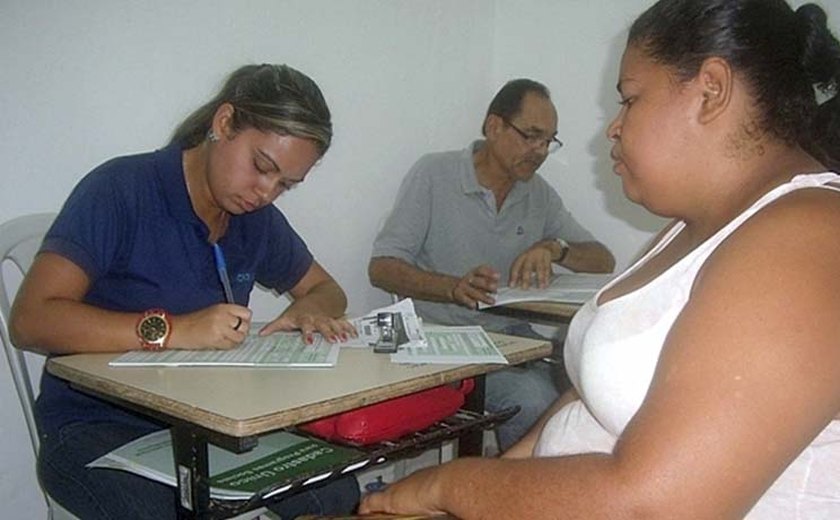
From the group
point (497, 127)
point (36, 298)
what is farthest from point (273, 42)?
point (36, 298)

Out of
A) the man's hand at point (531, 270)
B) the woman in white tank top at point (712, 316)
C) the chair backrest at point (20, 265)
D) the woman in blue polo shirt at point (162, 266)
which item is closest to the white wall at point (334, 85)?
the chair backrest at point (20, 265)

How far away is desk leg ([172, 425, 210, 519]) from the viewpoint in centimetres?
104

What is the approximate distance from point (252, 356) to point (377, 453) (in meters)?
0.28

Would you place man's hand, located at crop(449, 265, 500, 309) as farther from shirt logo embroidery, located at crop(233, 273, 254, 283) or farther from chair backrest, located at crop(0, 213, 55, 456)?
chair backrest, located at crop(0, 213, 55, 456)

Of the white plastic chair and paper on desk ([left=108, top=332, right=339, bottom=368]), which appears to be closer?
paper on desk ([left=108, top=332, right=339, bottom=368])

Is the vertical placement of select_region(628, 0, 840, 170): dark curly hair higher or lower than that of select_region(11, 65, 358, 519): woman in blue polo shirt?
higher

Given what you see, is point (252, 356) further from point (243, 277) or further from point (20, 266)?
point (20, 266)

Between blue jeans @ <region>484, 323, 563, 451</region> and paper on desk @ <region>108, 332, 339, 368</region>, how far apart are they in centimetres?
72

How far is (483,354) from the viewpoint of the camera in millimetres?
1333

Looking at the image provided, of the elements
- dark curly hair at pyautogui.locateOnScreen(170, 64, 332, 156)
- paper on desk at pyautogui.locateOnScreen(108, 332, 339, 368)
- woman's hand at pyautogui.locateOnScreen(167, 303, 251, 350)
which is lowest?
paper on desk at pyautogui.locateOnScreen(108, 332, 339, 368)

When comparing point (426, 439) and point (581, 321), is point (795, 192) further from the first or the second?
point (426, 439)

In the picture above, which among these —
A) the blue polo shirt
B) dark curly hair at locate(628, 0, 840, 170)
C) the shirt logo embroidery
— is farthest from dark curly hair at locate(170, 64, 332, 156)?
dark curly hair at locate(628, 0, 840, 170)

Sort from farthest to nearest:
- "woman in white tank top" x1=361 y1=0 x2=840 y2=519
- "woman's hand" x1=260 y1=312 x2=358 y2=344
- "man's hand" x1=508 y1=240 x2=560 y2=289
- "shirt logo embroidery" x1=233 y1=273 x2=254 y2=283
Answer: "man's hand" x1=508 y1=240 x2=560 y2=289
"shirt logo embroidery" x1=233 y1=273 x2=254 y2=283
"woman's hand" x1=260 y1=312 x2=358 y2=344
"woman in white tank top" x1=361 y1=0 x2=840 y2=519

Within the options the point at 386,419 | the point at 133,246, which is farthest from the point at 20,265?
the point at 386,419
